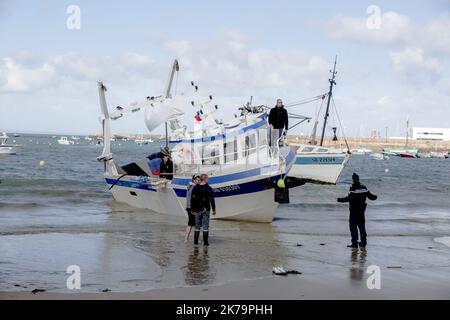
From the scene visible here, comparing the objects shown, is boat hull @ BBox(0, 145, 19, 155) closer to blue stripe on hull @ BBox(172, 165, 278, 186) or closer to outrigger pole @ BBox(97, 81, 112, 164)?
outrigger pole @ BBox(97, 81, 112, 164)

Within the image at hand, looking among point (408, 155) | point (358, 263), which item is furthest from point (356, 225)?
point (408, 155)

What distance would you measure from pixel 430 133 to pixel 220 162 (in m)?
183

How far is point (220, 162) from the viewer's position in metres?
21.6

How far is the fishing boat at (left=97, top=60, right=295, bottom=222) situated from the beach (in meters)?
0.56

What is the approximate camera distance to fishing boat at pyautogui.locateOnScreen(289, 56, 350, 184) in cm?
4100

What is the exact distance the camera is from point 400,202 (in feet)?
108

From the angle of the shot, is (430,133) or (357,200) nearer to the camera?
(357,200)

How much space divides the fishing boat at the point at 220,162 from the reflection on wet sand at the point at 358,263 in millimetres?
4851

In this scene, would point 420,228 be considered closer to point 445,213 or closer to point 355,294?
point 445,213

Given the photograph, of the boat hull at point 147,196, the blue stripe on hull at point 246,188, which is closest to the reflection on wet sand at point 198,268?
the blue stripe on hull at point 246,188

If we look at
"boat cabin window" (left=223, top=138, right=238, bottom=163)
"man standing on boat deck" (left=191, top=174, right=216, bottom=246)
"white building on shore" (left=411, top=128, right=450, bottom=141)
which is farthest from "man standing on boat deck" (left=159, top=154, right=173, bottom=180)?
"white building on shore" (left=411, top=128, right=450, bottom=141)

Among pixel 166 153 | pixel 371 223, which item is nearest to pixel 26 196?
pixel 166 153

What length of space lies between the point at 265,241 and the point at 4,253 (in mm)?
6449

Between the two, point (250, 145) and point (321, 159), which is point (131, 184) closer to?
point (250, 145)
